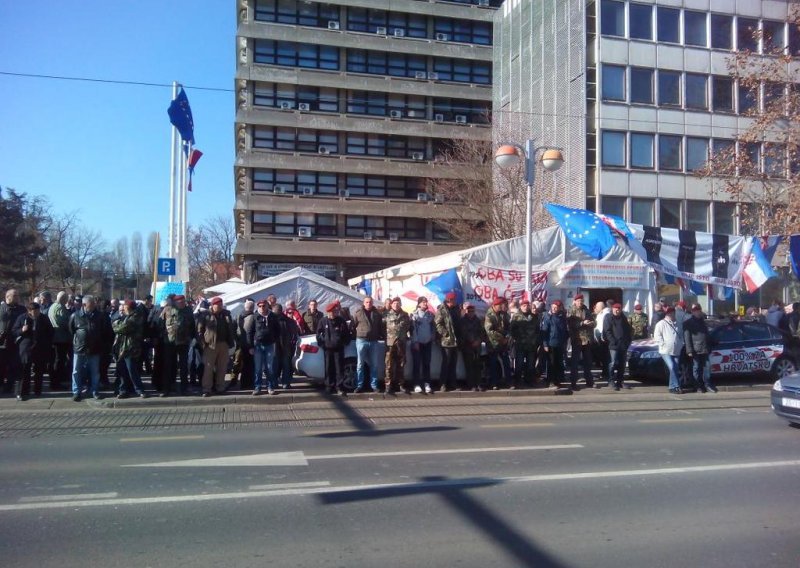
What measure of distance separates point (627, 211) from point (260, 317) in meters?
24.4

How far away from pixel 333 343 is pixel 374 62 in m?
34.7

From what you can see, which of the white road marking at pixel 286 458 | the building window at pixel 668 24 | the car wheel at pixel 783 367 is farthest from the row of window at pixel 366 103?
the white road marking at pixel 286 458

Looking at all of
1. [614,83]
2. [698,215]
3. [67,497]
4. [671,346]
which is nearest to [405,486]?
[67,497]

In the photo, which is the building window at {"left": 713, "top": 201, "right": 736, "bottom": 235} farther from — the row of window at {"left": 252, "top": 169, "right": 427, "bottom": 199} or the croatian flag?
the row of window at {"left": 252, "top": 169, "right": 427, "bottom": 199}

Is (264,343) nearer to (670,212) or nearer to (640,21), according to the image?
(670,212)

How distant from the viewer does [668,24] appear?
108 feet

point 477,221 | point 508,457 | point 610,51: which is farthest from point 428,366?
point 610,51

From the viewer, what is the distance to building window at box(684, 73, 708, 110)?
33062mm

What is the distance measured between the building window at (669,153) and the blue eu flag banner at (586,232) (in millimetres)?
18498

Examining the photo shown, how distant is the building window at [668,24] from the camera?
32.7 m

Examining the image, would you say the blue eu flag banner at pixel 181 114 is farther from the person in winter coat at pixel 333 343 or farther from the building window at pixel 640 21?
the building window at pixel 640 21

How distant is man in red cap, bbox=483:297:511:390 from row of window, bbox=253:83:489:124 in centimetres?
3007

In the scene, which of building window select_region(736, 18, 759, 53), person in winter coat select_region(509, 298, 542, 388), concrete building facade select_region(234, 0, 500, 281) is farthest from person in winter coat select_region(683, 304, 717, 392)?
concrete building facade select_region(234, 0, 500, 281)

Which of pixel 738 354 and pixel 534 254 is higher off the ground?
pixel 534 254
